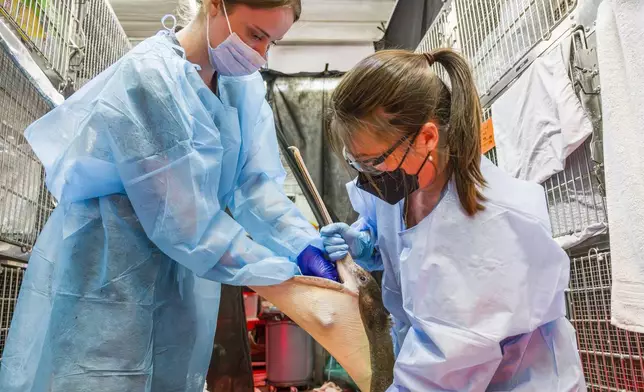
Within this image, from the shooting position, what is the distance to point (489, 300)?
2.69 ft

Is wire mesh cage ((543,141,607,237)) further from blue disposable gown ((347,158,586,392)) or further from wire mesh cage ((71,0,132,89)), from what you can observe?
wire mesh cage ((71,0,132,89))

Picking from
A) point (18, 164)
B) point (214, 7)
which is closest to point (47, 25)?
point (18, 164)

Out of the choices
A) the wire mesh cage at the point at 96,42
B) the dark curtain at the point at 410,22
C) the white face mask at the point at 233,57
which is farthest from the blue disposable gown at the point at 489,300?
the dark curtain at the point at 410,22

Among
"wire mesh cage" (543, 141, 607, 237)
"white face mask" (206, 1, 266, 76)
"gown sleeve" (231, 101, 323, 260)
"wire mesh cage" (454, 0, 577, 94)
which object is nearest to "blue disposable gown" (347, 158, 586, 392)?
"gown sleeve" (231, 101, 323, 260)

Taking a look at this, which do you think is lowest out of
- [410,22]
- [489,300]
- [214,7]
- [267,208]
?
[489,300]

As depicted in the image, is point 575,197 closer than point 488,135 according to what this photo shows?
Yes

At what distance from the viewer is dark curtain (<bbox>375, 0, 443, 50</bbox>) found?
2809 mm

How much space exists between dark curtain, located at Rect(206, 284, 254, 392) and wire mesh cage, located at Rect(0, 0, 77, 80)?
112 cm

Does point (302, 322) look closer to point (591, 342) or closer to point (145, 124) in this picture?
point (145, 124)

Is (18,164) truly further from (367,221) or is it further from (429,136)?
(429,136)

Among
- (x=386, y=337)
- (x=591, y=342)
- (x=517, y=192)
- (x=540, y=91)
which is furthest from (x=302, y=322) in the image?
(x=540, y=91)

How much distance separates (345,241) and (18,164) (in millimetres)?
961

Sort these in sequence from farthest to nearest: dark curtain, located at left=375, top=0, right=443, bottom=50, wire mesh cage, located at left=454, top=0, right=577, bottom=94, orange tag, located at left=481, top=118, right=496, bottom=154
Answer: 1. dark curtain, located at left=375, top=0, right=443, bottom=50
2. orange tag, located at left=481, top=118, right=496, bottom=154
3. wire mesh cage, located at left=454, top=0, right=577, bottom=94

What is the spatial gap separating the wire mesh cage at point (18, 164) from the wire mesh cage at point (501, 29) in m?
1.51
